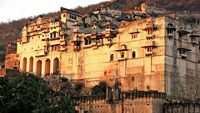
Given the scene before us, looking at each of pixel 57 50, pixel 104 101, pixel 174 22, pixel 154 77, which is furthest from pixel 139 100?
pixel 57 50

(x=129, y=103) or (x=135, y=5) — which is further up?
(x=135, y=5)

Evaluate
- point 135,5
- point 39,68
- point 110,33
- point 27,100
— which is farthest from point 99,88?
point 135,5

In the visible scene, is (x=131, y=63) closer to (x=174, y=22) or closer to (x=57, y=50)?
(x=174, y=22)

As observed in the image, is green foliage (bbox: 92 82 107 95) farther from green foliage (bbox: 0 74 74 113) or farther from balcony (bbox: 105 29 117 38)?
green foliage (bbox: 0 74 74 113)

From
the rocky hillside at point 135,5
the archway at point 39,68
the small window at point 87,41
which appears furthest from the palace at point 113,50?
the rocky hillside at point 135,5

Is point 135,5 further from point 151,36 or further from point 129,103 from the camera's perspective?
point 129,103

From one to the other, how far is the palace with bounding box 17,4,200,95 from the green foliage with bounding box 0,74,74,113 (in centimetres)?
2314

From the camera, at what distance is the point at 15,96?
101ft

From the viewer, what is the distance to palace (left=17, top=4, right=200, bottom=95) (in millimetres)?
54250

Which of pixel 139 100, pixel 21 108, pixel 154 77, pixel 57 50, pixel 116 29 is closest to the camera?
pixel 21 108

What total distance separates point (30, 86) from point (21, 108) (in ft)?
6.75

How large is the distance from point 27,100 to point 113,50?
93.0 ft

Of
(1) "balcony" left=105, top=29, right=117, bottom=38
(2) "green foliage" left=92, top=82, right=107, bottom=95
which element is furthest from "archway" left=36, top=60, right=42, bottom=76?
(2) "green foliage" left=92, top=82, right=107, bottom=95

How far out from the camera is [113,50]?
5831 centimetres
